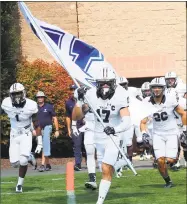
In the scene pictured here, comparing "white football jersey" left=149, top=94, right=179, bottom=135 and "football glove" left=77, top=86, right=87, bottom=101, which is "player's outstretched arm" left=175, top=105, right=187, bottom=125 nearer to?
"white football jersey" left=149, top=94, right=179, bottom=135

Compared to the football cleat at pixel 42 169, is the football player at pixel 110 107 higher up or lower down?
higher up

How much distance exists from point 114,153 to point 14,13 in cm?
1265

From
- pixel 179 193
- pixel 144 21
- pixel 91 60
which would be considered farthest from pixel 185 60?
pixel 179 193

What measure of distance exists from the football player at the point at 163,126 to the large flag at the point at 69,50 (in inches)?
8.1

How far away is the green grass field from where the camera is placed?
475 inches

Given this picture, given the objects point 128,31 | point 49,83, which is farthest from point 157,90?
point 128,31

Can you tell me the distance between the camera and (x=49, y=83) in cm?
2211

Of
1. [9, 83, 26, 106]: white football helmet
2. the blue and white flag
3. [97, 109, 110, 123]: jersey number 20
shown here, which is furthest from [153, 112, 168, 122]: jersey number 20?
[97, 109, 110, 123]: jersey number 20

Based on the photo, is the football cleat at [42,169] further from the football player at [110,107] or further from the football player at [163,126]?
the football player at [110,107]

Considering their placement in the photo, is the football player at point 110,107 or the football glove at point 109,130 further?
the football player at point 110,107

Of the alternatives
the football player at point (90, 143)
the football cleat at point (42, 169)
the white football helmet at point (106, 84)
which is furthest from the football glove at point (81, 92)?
the football cleat at point (42, 169)

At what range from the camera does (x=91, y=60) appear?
46.7 feet

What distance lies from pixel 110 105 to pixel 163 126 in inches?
115

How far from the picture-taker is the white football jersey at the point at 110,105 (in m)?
11.4
